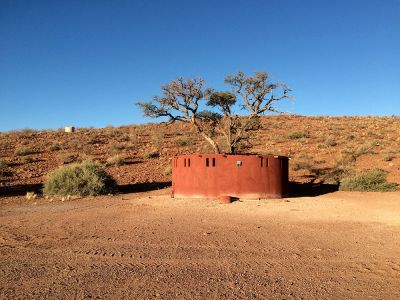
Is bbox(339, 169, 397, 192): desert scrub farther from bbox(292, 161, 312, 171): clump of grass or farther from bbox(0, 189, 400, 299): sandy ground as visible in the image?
bbox(292, 161, 312, 171): clump of grass

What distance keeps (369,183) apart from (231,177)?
23.5ft

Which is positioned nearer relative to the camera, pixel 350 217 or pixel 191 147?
pixel 350 217

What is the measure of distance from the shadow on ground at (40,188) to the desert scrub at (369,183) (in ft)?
29.7

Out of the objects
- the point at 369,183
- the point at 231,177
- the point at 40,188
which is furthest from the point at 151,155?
the point at 369,183

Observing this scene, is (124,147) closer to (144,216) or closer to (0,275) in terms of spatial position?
(144,216)

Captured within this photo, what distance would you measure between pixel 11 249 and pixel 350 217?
342 inches

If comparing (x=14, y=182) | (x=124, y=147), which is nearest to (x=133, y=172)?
(x=14, y=182)

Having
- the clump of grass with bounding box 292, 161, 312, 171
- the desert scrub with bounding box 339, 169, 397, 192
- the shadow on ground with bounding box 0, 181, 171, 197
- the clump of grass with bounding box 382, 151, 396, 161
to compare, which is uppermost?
the clump of grass with bounding box 382, 151, 396, 161

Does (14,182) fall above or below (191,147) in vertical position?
below

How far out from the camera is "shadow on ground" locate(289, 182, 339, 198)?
698 inches

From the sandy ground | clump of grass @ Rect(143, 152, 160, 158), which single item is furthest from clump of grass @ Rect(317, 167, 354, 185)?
clump of grass @ Rect(143, 152, 160, 158)

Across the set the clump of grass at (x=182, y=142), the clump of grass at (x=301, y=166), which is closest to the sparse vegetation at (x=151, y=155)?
the clump of grass at (x=182, y=142)

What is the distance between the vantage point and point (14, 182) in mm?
21516

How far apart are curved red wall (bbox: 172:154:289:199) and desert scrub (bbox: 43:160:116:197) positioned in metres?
4.29
